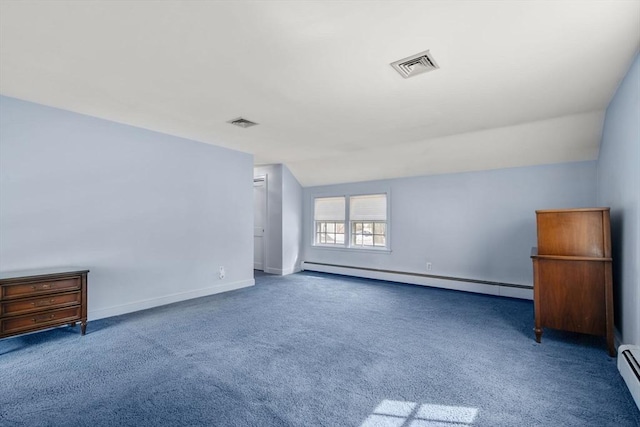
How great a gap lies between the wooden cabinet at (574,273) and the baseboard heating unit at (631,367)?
53cm

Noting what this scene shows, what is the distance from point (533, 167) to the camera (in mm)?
4566

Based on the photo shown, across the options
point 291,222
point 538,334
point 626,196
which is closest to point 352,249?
point 291,222

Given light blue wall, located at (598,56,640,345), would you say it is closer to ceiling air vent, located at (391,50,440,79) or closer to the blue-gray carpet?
the blue-gray carpet

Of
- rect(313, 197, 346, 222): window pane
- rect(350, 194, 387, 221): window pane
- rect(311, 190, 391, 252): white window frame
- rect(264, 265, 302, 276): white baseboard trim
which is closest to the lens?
rect(311, 190, 391, 252): white window frame

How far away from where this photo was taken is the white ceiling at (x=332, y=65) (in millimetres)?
1790

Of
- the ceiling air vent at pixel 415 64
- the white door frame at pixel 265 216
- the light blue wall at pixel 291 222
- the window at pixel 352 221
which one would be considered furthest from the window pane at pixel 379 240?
the ceiling air vent at pixel 415 64

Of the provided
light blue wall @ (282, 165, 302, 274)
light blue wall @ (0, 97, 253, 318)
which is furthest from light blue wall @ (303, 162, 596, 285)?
light blue wall @ (0, 97, 253, 318)

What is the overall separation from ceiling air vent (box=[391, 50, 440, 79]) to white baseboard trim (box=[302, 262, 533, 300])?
3.75 metres

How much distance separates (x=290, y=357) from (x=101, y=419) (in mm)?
1314

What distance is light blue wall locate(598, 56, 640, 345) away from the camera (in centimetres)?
223

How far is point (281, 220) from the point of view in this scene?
21.1 feet

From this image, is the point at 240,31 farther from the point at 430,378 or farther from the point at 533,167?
the point at 533,167

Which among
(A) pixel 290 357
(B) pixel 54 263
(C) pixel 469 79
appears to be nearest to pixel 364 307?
(A) pixel 290 357

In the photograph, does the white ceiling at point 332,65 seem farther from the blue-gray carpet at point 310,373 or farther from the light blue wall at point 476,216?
the blue-gray carpet at point 310,373
